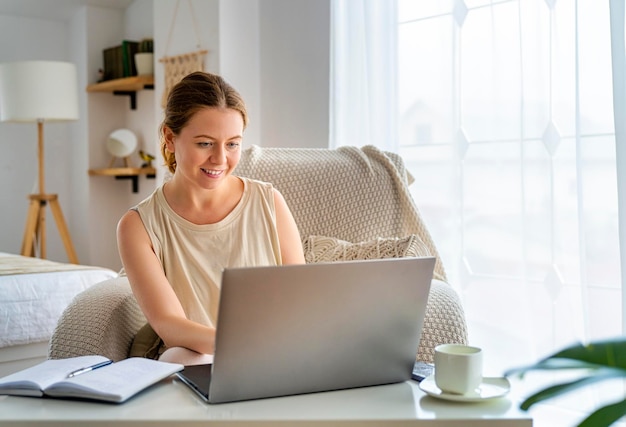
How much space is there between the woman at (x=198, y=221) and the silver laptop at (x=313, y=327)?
53 cm

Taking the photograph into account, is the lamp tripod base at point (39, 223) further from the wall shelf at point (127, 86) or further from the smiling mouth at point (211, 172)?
the smiling mouth at point (211, 172)

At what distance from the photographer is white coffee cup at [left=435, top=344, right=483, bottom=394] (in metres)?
1.02

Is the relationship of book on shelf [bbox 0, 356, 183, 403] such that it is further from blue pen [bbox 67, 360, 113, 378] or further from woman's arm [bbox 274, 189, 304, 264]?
woman's arm [bbox 274, 189, 304, 264]

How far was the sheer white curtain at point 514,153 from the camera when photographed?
7.34ft

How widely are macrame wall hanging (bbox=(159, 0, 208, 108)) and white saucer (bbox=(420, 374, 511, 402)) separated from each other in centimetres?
291

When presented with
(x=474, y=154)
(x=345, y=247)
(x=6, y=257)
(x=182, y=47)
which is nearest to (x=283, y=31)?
(x=182, y=47)

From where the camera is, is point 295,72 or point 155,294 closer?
point 155,294

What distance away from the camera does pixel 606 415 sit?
1.81 feet

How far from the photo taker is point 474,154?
2.63 m

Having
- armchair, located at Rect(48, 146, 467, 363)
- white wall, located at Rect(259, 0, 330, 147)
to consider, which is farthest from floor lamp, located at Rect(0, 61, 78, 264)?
armchair, located at Rect(48, 146, 467, 363)

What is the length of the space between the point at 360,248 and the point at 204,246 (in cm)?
43

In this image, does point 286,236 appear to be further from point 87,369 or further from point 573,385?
point 573,385

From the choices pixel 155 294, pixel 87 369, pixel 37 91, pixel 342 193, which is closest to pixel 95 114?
pixel 37 91

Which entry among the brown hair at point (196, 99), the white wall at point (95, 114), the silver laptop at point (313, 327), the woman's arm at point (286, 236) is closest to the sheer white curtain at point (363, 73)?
the white wall at point (95, 114)
